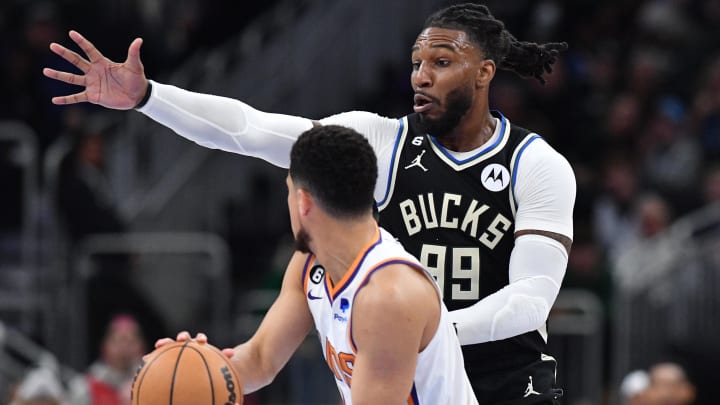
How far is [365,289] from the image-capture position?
14.5ft

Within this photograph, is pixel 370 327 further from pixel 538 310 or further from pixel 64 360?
pixel 64 360

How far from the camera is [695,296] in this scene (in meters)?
12.1

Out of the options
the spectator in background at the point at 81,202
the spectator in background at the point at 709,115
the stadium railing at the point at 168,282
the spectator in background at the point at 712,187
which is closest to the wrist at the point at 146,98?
the stadium railing at the point at 168,282

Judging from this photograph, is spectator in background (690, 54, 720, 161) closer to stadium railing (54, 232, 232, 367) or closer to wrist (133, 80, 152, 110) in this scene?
stadium railing (54, 232, 232, 367)

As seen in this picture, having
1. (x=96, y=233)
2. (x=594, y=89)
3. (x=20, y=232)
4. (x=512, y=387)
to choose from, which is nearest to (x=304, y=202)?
(x=512, y=387)

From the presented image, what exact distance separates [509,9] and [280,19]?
9.88 feet

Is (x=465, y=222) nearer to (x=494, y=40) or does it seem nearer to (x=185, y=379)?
(x=494, y=40)

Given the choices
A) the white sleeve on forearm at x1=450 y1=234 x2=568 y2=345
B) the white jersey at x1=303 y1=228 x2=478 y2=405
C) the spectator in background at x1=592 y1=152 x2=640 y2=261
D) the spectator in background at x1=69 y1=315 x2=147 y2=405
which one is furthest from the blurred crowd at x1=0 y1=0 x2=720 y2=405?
the white jersey at x1=303 y1=228 x2=478 y2=405

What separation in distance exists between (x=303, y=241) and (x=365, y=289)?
0.33 m

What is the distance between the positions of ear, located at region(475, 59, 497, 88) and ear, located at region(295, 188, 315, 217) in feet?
4.57

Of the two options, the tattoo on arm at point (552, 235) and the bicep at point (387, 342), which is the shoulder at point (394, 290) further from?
the tattoo on arm at point (552, 235)

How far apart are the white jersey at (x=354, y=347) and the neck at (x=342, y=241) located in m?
0.03

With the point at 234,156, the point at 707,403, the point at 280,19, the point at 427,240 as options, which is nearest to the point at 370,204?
the point at 427,240

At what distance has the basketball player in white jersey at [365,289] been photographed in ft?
14.3
